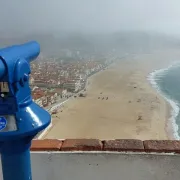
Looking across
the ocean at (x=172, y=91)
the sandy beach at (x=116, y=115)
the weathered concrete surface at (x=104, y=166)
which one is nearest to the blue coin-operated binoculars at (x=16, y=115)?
the weathered concrete surface at (x=104, y=166)

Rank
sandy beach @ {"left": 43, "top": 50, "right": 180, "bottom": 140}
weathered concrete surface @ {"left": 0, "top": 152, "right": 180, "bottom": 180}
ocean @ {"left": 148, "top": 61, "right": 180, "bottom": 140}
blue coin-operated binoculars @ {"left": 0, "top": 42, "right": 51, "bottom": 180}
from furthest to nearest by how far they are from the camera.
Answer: ocean @ {"left": 148, "top": 61, "right": 180, "bottom": 140} → sandy beach @ {"left": 43, "top": 50, "right": 180, "bottom": 140} → weathered concrete surface @ {"left": 0, "top": 152, "right": 180, "bottom": 180} → blue coin-operated binoculars @ {"left": 0, "top": 42, "right": 51, "bottom": 180}

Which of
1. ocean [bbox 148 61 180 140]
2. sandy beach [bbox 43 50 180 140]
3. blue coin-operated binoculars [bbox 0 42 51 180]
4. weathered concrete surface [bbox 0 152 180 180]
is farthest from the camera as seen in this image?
ocean [bbox 148 61 180 140]

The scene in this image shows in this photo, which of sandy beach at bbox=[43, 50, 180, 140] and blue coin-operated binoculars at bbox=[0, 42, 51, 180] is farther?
sandy beach at bbox=[43, 50, 180, 140]

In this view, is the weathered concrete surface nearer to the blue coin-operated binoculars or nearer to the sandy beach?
the blue coin-operated binoculars

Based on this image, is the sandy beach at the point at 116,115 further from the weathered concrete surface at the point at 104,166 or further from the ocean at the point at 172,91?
the weathered concrete surface at the point at 104,166

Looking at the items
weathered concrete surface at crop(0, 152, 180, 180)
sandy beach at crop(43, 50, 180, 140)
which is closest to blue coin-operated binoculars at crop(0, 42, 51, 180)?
weathered concrete surface at crop(0, 152, 180, 180)

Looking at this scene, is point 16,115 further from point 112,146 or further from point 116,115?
point 116,115

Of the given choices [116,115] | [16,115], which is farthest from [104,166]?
[116,115]
